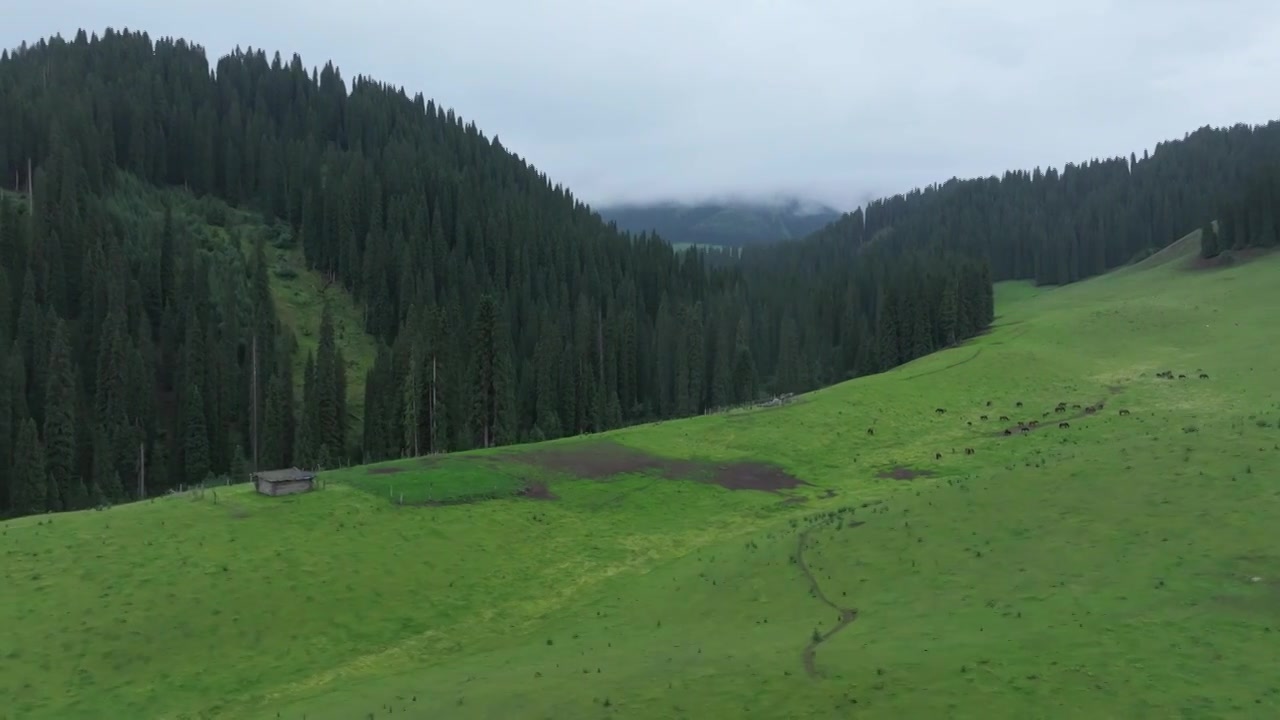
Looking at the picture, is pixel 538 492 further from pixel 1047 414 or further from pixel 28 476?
pixel 28 476

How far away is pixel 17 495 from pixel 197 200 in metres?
92.6

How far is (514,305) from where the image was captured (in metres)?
152

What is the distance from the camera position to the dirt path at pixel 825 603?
27.3m

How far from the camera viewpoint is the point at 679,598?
3928 centimetres

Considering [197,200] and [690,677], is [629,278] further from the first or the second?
[690,677]

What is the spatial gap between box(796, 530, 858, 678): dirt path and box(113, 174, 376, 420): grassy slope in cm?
9532

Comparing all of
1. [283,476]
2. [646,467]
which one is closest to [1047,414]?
[646,467]

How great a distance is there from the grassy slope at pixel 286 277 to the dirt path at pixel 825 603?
95.3 m

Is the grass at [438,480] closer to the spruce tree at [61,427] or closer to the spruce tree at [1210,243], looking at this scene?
the spruce tree at [61,427]

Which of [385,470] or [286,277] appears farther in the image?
[286,277]

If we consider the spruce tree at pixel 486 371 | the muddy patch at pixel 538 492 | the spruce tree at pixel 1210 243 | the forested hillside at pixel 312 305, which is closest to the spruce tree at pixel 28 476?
the forested hillside at pixel 312 305

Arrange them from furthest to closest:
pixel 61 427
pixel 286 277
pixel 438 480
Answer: pixel 286 277 < pixel 61 427 < pixel 438 480

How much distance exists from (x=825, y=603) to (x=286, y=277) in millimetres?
138004

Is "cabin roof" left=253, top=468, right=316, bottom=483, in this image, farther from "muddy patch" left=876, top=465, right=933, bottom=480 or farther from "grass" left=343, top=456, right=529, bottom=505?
"muddy patch" left=876, top=465, right=933, bottom=480
